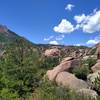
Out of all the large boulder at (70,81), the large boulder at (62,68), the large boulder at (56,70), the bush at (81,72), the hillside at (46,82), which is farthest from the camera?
the large boulder at (62,68)

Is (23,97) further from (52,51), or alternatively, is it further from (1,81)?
(52,51)

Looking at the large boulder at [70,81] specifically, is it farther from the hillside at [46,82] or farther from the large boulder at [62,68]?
the large boulder at [62,68]

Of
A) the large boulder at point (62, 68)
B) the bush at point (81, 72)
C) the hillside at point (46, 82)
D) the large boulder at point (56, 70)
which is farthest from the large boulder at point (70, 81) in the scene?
the bush at point (81, 72)

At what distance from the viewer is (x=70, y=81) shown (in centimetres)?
3088

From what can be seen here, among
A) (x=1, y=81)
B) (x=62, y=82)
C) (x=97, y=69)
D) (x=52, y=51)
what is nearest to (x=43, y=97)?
(x=1, y=81)

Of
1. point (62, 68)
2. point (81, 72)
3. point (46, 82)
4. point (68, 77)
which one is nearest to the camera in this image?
point (46, 82)

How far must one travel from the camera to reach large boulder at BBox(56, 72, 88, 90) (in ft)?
95.1

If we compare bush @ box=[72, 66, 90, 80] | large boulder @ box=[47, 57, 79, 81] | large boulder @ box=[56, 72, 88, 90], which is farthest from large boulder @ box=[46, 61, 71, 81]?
bush @ box=[72, 66, 90, 80]

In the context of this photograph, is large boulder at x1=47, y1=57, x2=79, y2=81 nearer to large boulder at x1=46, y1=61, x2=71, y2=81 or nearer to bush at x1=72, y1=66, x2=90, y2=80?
large boulder at x1=46, y1=61, x2=71, y2=81

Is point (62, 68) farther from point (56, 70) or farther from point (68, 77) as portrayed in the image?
point (68, 77)

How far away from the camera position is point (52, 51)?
72.1 m

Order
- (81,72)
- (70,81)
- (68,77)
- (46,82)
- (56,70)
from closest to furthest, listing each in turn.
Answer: (46,82), (70,81), (68,77), (81,72), (56,70)

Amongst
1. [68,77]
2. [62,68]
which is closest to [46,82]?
[68,77]

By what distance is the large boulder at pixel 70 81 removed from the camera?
95.1 feet
